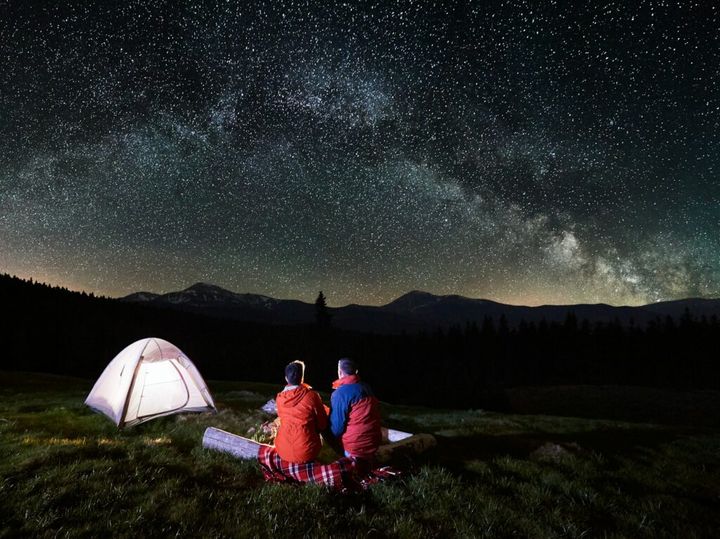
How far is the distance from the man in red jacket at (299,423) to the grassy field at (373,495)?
2.10 ft

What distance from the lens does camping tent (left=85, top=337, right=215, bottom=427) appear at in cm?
1162

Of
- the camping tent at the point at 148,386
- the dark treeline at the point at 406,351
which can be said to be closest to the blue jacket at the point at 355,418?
the camping tent at the point at 148,386

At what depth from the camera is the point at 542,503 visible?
233 inches

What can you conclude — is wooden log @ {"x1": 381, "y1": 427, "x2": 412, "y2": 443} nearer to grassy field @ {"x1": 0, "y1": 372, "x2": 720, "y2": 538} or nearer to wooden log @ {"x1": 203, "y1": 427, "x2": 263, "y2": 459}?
grassy field @ {"x1": 0, "y1": 372, "x2": 720, "y2": 538}

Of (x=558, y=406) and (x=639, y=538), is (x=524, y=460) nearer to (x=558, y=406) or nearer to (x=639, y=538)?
(x=639, y=538)

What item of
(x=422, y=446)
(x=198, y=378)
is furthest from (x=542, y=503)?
(x=198, y=378)

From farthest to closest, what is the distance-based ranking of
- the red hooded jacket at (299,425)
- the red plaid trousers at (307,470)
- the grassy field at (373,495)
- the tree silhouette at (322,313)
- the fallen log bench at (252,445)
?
the tree silhouette at (322,313)
the fallen log bench at (252,445)
the red hooded jacket at (299,425)
the red plaid trousers at (307,470)
the grassy field at (373,495)

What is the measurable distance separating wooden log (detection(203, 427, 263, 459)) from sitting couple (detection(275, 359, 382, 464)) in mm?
1052

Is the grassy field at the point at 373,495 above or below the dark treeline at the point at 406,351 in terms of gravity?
above

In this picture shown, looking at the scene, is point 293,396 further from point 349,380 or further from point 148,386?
point 148,386

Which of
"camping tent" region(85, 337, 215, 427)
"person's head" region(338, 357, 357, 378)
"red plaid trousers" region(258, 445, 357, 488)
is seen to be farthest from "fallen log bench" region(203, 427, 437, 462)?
"camping tent" region(85, 337, 215, 427)

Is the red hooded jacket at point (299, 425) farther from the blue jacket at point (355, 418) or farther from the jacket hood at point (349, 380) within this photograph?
the jacket hood at point (349, 380)

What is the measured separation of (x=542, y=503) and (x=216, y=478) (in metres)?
5.52

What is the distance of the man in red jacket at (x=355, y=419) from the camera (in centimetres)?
683
